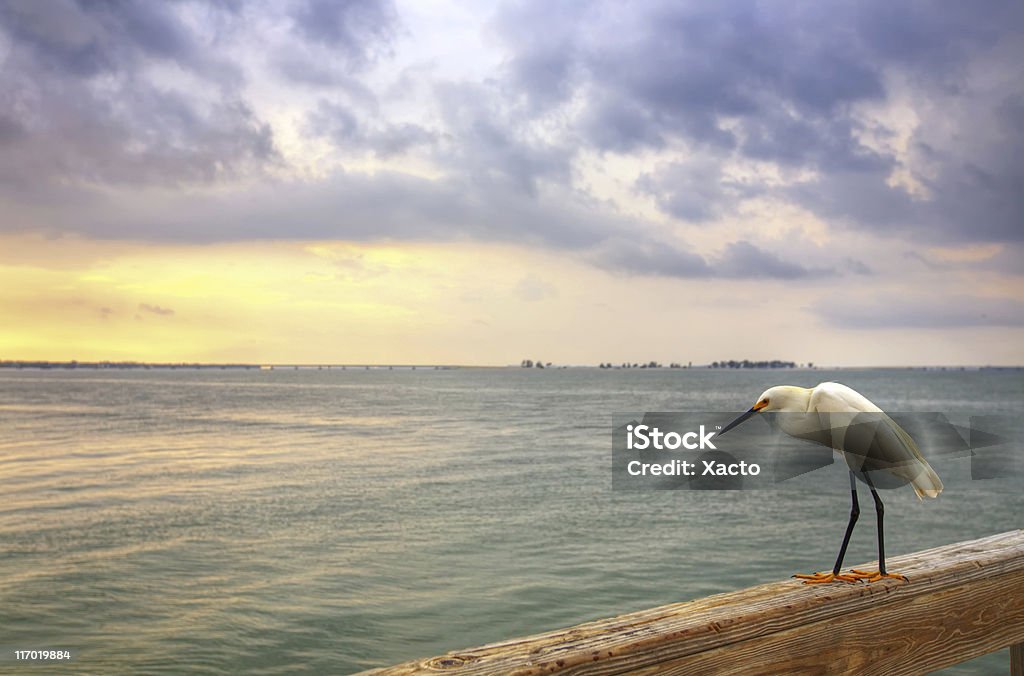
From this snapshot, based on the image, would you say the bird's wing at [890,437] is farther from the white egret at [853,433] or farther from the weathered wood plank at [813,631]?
the weathered wood plank at [813,631]

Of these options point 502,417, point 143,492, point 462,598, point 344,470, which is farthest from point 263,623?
point 502,417

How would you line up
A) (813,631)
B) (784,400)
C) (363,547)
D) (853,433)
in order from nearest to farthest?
1. (813,631)
2. (853,433)
3. (784,400)
4. (363,547)

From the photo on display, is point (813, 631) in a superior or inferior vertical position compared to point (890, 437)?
Result: inferior

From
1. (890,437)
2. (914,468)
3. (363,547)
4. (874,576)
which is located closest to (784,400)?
(890,437)

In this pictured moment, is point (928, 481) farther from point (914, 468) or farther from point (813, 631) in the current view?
point (813, 631)

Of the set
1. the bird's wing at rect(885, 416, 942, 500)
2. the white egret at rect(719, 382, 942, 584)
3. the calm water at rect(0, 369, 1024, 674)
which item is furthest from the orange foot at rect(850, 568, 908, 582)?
the calm water at rect(0, 369, 1024, 674)

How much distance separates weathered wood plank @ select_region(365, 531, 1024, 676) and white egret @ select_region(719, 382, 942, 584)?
132 millimetres

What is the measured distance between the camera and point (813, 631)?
180 cm

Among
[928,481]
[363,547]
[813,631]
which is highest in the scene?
[928,481]

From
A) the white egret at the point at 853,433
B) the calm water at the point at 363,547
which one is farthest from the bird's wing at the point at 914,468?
the calm water at the point at 363,547

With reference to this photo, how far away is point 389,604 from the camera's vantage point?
12430mm

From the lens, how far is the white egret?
6.43ft

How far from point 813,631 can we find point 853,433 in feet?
1.71

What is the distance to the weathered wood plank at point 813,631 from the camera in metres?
1.46
